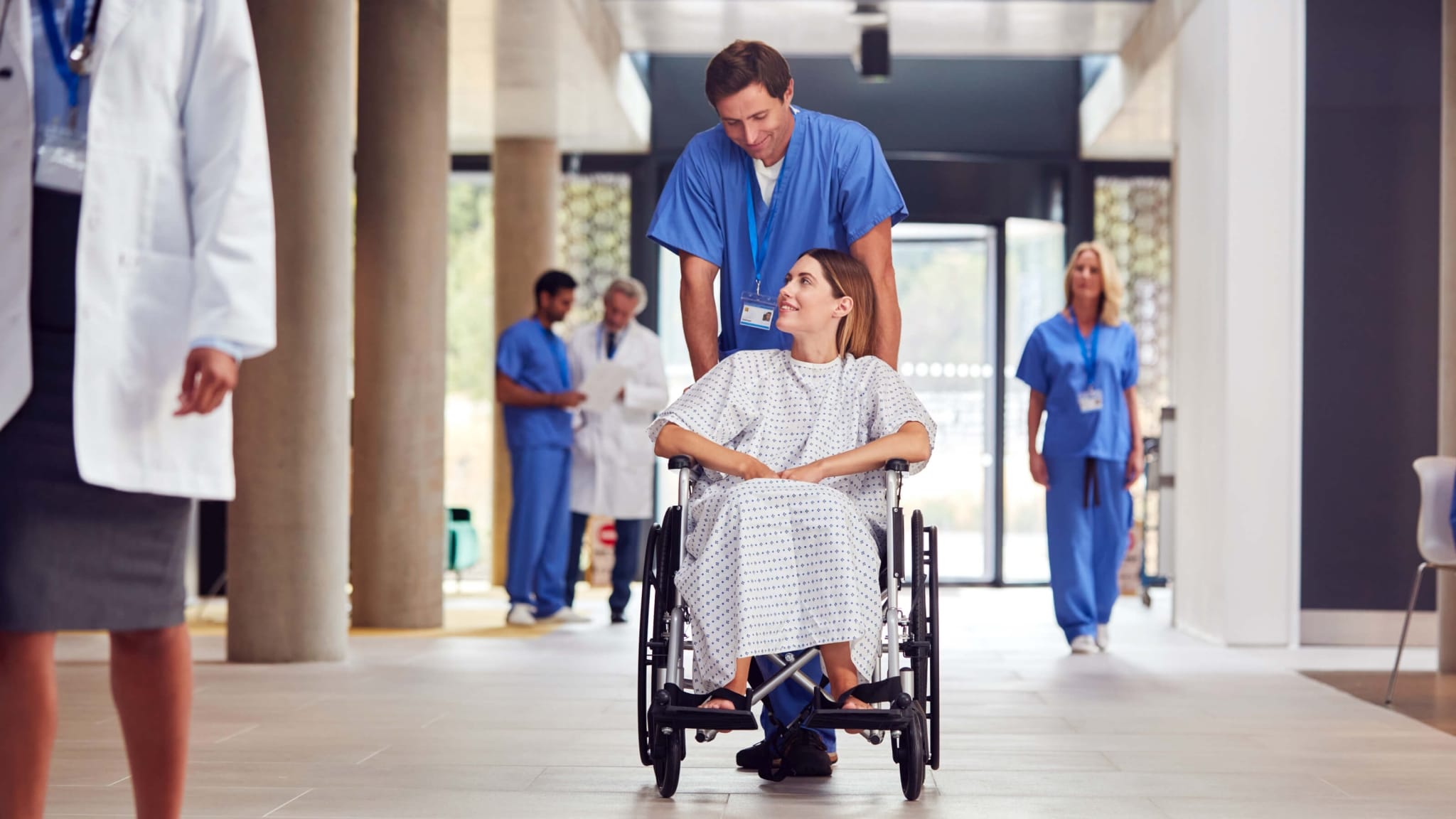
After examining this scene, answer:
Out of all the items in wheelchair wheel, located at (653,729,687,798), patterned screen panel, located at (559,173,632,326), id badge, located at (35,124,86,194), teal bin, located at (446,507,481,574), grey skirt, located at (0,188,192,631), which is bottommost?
teal bin, located at (446,507,481,574)

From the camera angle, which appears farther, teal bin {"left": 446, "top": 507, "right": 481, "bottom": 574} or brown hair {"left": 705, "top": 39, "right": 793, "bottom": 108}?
teal bin {"left": 446, "top": 507, "right": 481, "bottom": 574}

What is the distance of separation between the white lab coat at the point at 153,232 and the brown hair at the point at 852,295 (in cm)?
135

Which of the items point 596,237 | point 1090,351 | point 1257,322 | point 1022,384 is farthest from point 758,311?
point 596,237

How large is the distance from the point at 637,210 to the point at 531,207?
76 cm

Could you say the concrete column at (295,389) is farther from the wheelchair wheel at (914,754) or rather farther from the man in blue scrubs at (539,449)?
the wheelchair wheel at (914,754)

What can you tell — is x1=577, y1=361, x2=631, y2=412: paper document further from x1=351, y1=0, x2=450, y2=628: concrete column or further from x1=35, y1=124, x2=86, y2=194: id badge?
x1=35, y1=124, x2=86, y2=194: id badge

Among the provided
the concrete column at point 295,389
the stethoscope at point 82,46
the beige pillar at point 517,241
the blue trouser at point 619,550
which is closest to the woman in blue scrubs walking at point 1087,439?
the blue trouser at point 619,550

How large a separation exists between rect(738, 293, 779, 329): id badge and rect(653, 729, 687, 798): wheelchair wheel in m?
0.85

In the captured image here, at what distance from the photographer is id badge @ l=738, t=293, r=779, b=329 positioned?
3.21 meters

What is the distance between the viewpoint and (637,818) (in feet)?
8.85

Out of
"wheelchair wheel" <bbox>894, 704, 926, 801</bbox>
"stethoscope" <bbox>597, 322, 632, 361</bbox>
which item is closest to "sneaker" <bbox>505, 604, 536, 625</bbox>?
"stethoscope" <bbox>597, 322, 632, 361</bbox>

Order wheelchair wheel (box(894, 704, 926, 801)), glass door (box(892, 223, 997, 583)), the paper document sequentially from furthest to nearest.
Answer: glass door (box(892, 223, 997, 583)), the paper document, wheelchair wheel (box(894, 704, 926, 801))

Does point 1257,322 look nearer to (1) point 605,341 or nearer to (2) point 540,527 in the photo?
(1) point 605,341

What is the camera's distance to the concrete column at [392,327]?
6461 millimetres
